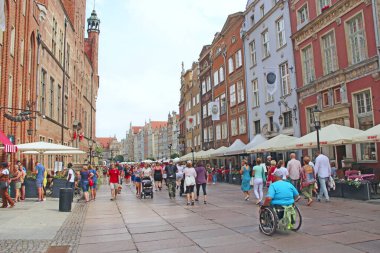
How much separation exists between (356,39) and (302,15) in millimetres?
6095

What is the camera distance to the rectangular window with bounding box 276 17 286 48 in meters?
26.0

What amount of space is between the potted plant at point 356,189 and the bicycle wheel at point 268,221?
6.90 m

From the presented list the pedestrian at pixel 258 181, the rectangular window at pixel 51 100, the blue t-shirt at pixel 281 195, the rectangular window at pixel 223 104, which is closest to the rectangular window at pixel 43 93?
the rectangular window at pixel 51 100

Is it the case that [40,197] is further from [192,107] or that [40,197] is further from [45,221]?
[192,107]

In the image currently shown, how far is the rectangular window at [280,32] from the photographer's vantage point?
26.0m

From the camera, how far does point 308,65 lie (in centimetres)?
2291

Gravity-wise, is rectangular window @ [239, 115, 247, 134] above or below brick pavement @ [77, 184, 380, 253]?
above

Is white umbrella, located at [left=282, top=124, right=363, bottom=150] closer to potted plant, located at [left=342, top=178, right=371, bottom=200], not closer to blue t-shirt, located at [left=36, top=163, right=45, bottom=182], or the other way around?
potted plant, located at [left=342, top=178, right=371, bottom=200]

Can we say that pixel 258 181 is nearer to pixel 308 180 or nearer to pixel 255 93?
pixel 308 180

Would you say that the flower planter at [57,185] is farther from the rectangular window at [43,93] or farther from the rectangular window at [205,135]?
the rectangular window at [205,135]

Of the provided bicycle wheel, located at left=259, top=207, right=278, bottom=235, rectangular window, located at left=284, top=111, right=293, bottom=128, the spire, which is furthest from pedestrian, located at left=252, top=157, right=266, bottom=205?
the spire

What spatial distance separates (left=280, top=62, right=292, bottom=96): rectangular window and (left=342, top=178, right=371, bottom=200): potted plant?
39.0 feet

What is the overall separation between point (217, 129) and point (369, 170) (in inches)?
986

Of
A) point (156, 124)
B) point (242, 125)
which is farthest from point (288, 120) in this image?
point (156, 124)
